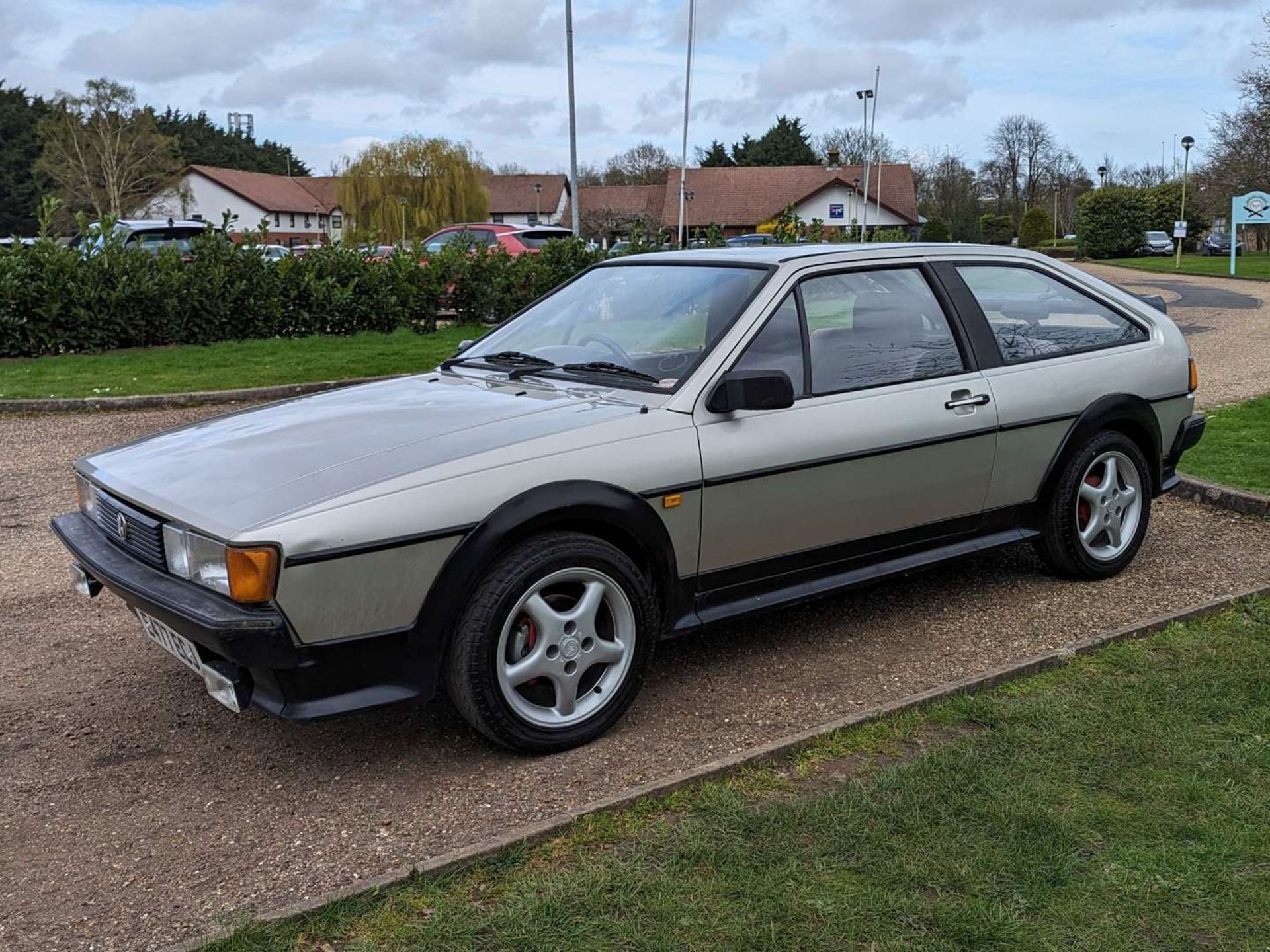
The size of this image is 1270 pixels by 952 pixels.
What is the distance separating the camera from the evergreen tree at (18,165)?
232 ft

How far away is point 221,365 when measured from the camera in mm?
13297

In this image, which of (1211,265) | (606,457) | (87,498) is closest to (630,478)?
(606,457)

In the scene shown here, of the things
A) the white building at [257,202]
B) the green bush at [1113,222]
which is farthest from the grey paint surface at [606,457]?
the white building at [257,202]

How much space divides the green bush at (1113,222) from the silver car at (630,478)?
51.5m

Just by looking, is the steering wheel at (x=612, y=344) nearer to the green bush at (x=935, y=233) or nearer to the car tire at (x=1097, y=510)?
the car tire at (x=1097, y=510)

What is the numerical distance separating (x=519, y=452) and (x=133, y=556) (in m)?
1.32

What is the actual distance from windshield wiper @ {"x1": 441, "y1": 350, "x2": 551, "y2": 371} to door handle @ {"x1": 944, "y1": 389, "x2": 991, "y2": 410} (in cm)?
164

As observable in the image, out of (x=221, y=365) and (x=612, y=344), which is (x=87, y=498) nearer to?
(x=612, y=344)

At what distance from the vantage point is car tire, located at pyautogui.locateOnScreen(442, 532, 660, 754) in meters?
3.57

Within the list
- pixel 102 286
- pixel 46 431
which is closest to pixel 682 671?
pixel 46 431

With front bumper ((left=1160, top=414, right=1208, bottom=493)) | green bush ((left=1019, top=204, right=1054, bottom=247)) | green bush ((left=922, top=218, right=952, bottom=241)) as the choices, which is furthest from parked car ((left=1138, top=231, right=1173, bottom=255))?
front bumper ((left=1160, top=414, right=1208, bottom=493))

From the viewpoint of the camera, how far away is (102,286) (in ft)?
45.9

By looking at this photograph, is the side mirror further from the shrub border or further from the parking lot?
A: the shrub border

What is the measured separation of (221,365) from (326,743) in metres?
10.2
